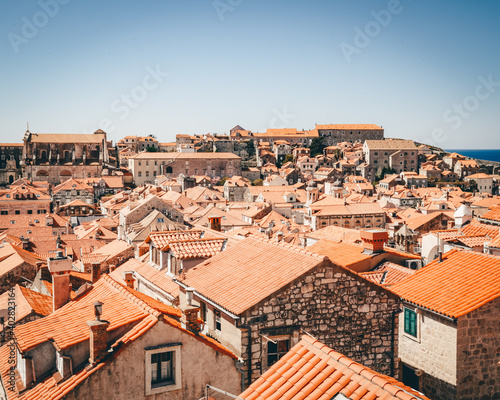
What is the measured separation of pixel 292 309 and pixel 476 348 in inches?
195

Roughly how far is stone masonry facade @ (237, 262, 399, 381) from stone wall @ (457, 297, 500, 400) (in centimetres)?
198

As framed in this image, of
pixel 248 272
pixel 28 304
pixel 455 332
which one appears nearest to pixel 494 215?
pixel 455 332

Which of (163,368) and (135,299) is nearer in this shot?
(163,368)

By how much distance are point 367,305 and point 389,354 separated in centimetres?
127

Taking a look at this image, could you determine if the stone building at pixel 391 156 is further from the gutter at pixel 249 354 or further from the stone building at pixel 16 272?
the gutter at pixel 249 354

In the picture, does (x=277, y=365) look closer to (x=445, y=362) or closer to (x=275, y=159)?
(x=445, y=362)

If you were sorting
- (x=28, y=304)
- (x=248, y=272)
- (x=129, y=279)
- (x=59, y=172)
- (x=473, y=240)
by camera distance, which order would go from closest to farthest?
1. (x=248, y=272)
2. (x=28, y=304)
3. (x=129, y=279)
4. (x=473, y=240)
5. (x=59, y=172)

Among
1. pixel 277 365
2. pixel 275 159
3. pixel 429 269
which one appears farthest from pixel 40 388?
pixel 275 159

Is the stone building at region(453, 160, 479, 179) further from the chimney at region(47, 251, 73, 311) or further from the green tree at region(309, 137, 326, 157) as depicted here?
the chimney at region(47, 251, 73, 311)

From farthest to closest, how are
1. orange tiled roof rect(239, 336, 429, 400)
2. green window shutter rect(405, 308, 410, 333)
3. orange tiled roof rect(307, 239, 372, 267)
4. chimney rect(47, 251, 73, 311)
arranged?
orange tiled roof rect(307, 239, 372, 267), green window shutter rect(405, 308, 410, 333), chimney rect(47, 251, 73, 311), orange tiled roof rect(239, 336, 429, 400)

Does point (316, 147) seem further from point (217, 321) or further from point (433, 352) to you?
point (217, 321)

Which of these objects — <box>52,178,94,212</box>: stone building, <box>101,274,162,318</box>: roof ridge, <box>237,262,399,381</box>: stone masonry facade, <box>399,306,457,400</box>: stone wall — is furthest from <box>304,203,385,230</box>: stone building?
<box>237,262,399,381</box>: stone masonry facade

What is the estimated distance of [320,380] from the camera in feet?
20.9

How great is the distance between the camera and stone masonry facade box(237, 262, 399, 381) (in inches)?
347
